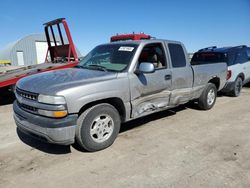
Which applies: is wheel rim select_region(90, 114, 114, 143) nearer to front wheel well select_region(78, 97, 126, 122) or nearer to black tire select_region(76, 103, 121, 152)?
black tire select_region(76, 103, 121, 152)

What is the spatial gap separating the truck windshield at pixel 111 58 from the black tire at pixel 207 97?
2.74 metres

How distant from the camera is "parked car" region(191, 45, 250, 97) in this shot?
26.1 ft

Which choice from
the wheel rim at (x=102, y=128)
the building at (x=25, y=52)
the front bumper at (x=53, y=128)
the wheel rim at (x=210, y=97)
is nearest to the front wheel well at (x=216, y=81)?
the wheel rim at (x=210, y=97)

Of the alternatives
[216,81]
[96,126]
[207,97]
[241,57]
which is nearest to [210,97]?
[207,97]

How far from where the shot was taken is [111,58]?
471cm

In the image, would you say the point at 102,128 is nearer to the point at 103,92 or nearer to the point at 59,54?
the point at 103,92

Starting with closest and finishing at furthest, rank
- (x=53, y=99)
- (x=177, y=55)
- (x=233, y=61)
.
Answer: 1. (x=53, y=99)
2. (x=177, y=55)
3. (x=233, y=61)

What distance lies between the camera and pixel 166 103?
16.6ft

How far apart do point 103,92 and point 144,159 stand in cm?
125

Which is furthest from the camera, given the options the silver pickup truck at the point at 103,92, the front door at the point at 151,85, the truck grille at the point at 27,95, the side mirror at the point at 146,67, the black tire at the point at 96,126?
the front door at the point at 151,85

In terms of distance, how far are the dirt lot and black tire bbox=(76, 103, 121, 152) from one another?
160 millimetres

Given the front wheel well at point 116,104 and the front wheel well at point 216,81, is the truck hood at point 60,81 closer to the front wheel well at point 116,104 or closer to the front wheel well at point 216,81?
the front wheel well at point 116,104

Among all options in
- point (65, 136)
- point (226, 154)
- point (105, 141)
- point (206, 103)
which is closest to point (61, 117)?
point (65, 136)

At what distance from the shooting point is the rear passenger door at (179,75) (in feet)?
16.9
